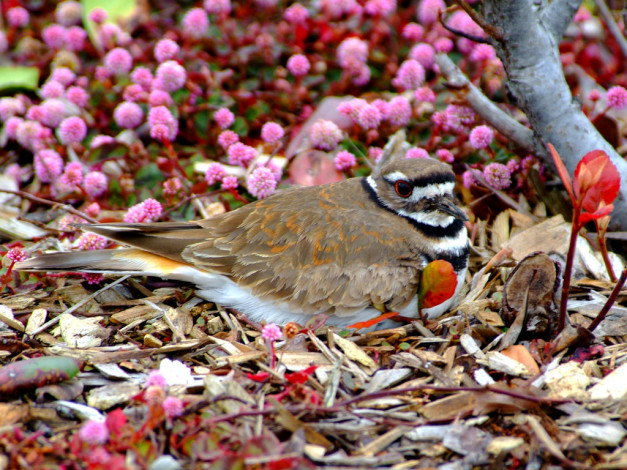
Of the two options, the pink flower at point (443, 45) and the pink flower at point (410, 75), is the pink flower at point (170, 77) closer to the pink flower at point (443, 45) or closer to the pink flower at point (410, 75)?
the pink flower at point (410, 75)

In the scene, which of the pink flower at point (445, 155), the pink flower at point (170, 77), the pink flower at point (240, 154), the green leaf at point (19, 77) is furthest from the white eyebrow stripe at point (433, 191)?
the green leaf at point (19, 77)

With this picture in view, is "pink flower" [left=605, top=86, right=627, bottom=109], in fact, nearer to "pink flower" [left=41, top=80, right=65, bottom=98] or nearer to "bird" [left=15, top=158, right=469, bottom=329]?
"bird" [left=15, top=158, right=469, bottom=329]

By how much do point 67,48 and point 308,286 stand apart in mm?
3814

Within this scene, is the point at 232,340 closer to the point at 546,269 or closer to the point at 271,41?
the point at 546,269

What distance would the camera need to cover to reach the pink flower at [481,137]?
15.1 ft

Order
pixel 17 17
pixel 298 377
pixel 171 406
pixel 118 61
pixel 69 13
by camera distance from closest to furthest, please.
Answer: pixel 171 406 < pixel 298 377 < pixel 118 61 < pixel 69 13 < pixel 17 17

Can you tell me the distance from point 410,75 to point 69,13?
10.7 ft

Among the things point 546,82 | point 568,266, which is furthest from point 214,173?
point 568,266

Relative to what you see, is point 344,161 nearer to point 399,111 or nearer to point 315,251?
point 399,111

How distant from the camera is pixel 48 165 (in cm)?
491

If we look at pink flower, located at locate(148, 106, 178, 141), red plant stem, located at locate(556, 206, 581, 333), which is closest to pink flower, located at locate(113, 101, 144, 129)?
pink flower, located at locate(148, 106, 178, 141)

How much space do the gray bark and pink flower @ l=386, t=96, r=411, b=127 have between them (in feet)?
3.05

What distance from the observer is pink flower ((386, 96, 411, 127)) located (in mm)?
4980

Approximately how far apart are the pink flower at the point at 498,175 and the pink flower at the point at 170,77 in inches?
95.1
